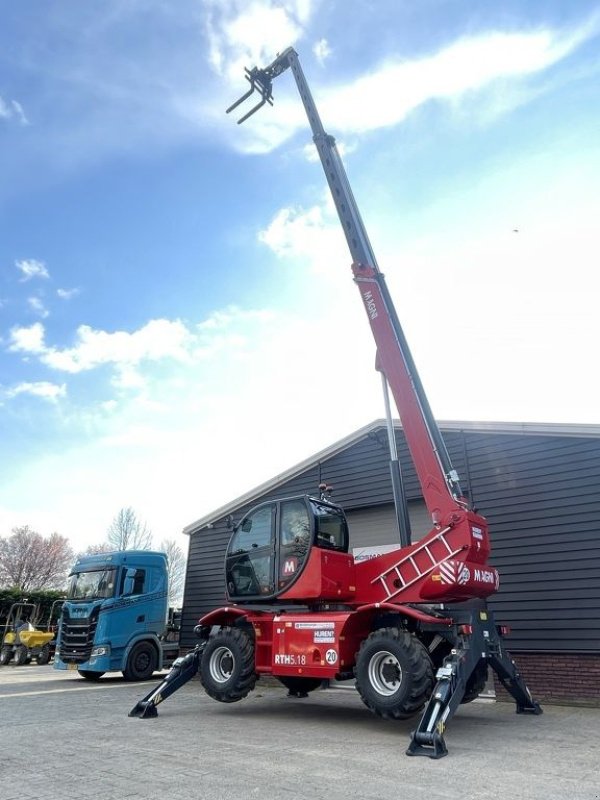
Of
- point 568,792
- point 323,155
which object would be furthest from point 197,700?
point 323,155

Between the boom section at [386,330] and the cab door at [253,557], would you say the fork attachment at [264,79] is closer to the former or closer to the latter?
the boom section at [386,330]

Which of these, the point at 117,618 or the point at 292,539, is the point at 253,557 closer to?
the point at 292,539

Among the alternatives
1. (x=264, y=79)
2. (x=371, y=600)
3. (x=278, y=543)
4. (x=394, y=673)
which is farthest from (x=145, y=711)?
(x=264, y=79)

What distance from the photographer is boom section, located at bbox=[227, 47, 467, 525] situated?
296 inches

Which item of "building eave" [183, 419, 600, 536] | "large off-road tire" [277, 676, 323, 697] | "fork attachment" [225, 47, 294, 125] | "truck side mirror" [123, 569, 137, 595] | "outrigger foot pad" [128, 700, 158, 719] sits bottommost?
"outrigger foot pad" [128, 700, 158, 719]

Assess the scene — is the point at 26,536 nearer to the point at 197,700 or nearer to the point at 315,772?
the point at 197,700

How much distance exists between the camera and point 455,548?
7020 millimetres

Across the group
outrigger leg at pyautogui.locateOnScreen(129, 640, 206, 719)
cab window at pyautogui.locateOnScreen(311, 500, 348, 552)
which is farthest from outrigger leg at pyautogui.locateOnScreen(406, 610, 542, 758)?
outrigger leg at pyautogui.locateOnScreen(129, 640, 206, 719)

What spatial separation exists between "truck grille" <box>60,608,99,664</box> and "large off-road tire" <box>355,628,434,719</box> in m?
8.31

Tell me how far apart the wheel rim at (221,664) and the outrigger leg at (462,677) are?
10.4ft

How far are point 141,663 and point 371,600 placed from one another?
8287 millimetres

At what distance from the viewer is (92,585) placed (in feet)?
44.7

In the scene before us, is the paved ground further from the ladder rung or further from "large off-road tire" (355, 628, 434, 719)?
the ladder rung

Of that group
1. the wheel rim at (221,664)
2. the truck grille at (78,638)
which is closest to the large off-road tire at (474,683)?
the wheel rim at (221,664)
